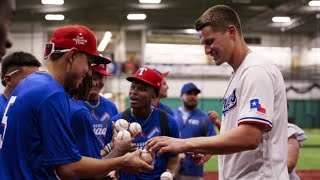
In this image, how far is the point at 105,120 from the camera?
624 cm

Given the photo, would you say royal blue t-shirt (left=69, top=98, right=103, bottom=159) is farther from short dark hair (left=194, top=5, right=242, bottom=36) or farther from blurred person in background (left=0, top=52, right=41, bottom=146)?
blurred person in background (left=0, top=52, right=41, bottom=146)

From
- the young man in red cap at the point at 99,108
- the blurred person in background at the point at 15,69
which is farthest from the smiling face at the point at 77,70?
the young man in red cap at the point at 99,108

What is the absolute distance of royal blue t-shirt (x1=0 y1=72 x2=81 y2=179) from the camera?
2809 millimetres

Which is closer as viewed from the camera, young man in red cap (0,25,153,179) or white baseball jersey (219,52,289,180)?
young man in red cap (0,25,153,179)

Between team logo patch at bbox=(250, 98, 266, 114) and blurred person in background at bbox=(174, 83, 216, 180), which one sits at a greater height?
team logo patch at bbox=(250, 98, 266, 114)

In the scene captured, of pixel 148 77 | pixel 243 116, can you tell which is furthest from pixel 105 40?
pixel 243 116

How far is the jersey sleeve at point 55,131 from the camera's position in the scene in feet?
9.20

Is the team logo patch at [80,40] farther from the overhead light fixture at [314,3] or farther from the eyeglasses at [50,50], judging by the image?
the overhead light fixture at [314,3]

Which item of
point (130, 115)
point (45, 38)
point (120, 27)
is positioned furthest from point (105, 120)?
point (120, 27)

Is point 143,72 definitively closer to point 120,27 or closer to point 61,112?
point 61,112

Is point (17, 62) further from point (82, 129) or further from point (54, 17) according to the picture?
point (54, 17)

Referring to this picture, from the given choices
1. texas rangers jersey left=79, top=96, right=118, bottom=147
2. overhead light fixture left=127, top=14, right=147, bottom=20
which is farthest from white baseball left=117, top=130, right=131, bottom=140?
overhead light fixture left=127, top=14, right=147, bottom=20

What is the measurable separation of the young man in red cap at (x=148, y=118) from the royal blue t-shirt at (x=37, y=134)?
242 cm

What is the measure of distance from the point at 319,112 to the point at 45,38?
1721 centimetres
